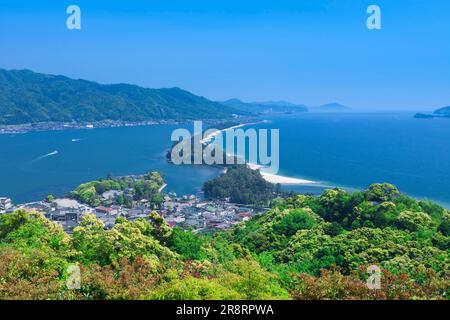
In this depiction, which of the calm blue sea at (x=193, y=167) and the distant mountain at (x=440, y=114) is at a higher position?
the distant mountain at (x=440, y=114)

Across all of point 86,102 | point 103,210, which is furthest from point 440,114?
point 103,210

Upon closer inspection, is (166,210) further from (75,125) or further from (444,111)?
(444,111)

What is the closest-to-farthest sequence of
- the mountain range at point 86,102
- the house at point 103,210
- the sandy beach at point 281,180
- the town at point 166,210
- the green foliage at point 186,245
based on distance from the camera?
1. the green foliage at point 186,245
2. the town at point 166,210
3. the house at point 103,210
4. the sandy beach at point 281,180
5. the mountain range at point 86,102

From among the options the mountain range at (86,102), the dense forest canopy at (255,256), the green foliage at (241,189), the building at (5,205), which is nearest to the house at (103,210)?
the building at (5,205)

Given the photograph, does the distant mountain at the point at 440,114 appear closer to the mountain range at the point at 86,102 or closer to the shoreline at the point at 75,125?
the mountain range at the point at 86,102

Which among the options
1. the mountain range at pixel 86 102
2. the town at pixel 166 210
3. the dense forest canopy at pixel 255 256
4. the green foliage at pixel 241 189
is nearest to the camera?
the dense forest canopy at pixel 255 256

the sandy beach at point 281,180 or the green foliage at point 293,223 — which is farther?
the sandy beach at point 281,180
